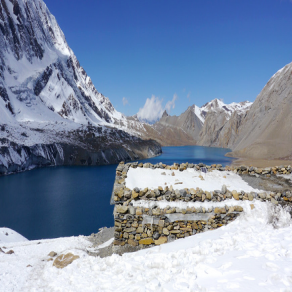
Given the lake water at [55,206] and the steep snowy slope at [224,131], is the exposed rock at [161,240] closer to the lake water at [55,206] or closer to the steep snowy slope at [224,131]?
the lake water at [55,206]

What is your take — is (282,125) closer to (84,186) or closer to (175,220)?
(84,186)

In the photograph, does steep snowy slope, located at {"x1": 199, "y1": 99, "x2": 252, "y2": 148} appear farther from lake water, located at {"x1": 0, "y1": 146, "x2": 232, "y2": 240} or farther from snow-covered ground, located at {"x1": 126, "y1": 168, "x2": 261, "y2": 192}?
snow-covered ground, located at {"x1": 126, "y1": 168, "x2": 261, "y2": 192}

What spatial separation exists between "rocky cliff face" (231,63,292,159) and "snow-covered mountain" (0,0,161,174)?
44.9 meters

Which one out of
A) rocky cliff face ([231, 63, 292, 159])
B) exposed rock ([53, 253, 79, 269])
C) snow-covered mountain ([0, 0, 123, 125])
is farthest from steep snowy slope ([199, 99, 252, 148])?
exposed rock ([53, 253, 79, 269])

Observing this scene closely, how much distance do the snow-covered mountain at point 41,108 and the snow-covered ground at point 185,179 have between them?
56386 mm

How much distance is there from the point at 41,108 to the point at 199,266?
451 feet

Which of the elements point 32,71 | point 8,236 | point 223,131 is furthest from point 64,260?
point 223,131

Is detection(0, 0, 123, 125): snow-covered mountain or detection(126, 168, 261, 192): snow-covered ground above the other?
detection(0, 0, 123, 125): snow-covered mountain

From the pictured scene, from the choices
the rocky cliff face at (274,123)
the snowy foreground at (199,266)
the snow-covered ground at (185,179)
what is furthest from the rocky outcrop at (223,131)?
the snowy foreground at (199,266)

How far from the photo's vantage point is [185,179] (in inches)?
459

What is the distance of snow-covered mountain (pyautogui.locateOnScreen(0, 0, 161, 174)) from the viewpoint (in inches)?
2820

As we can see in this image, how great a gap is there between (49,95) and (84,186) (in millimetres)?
120182

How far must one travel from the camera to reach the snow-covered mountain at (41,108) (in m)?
71.6

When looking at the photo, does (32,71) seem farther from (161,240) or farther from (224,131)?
(161,240)
